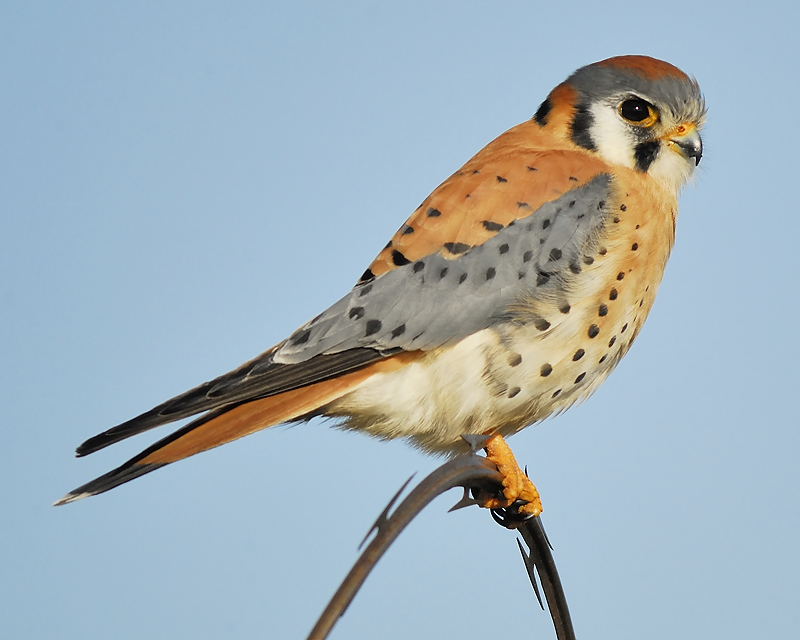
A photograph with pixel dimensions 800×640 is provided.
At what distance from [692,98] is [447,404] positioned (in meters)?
1.43

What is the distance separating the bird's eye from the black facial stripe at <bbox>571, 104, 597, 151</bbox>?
0.12 meters

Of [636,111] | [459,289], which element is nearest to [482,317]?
[459,289]

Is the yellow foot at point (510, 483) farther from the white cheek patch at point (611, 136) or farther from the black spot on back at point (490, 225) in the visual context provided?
the white cheek patch at point (611, 136)

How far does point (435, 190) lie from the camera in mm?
2986

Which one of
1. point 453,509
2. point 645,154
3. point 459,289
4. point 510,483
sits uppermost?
point 645,154

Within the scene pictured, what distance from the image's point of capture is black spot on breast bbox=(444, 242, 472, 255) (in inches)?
112

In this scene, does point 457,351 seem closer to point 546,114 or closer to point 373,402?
point 373,402

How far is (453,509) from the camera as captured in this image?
2.02 meters

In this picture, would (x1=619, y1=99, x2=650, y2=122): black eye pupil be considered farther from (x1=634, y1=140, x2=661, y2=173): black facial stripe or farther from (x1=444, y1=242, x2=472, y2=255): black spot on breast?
(x1=444, y1=242, x2=472, y2=255): black spot on breast

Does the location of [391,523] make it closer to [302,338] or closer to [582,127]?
[302,338]

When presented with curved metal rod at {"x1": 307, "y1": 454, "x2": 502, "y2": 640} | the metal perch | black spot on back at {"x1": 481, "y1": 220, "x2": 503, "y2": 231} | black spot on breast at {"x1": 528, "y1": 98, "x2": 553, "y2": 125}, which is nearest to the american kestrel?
black spot on back at {"x1": 481, "y1": 220, "x2": 503, "y2": 231}

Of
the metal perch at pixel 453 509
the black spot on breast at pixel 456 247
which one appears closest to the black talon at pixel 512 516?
the metal perch at pixel 453 509

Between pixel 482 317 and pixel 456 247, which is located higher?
pixel 456 247

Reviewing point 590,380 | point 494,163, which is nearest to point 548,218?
point 494,163
